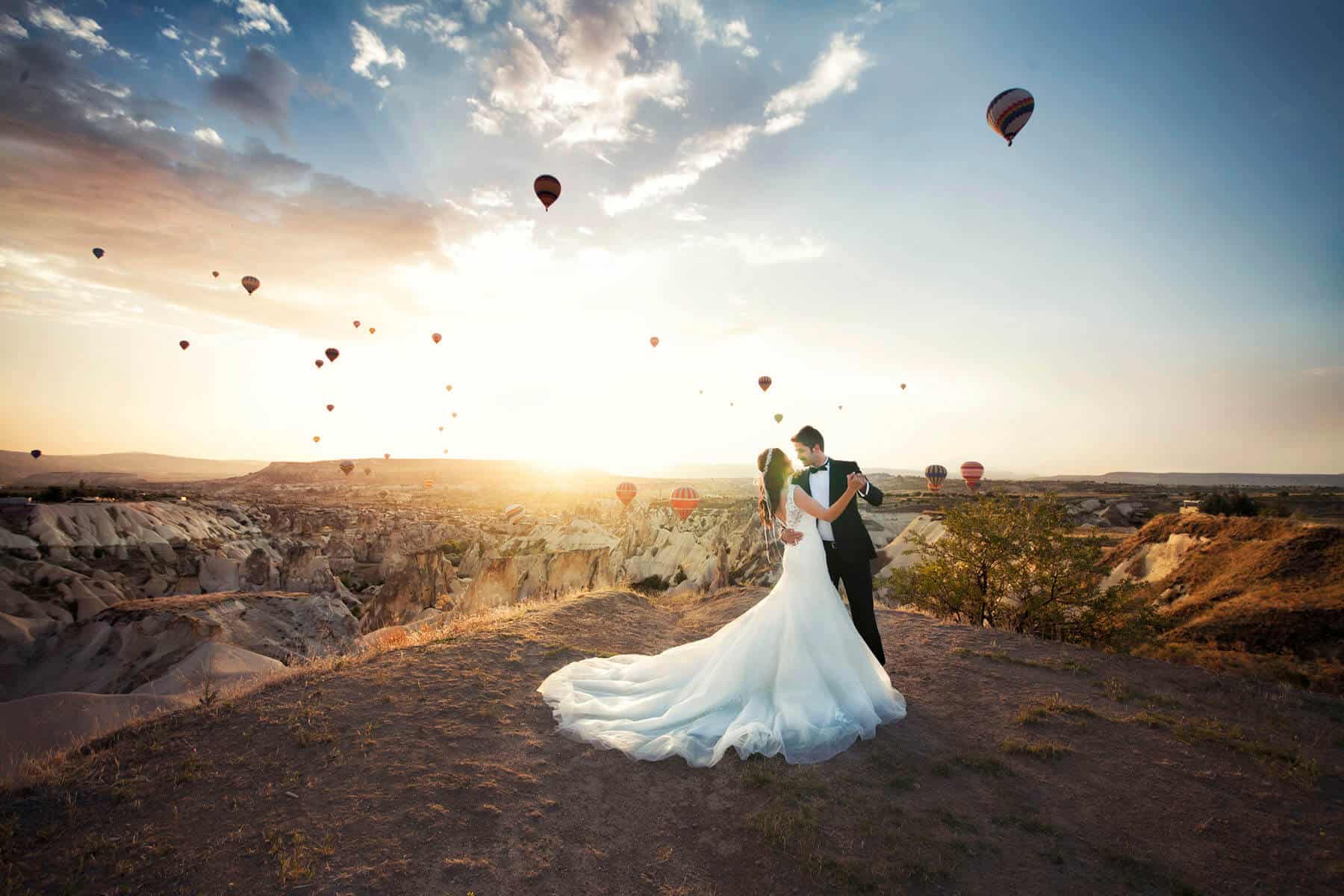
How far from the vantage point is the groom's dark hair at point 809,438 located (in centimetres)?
659

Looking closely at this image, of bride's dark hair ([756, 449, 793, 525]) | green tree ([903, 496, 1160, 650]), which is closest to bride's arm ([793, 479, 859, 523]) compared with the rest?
bride's dark hair ([756, 449, 793, 525])

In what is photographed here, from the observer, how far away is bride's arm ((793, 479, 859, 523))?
252 inches

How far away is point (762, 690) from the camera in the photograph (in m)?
6.19

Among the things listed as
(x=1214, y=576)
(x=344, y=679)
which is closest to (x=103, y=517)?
(x=344, y=679)

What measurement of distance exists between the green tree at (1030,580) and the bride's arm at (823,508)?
7.46 metres

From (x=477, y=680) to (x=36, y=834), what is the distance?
3797 mm

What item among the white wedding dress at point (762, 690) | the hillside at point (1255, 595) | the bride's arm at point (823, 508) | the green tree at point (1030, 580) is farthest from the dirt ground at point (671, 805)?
the hillside at point (1255, 595)

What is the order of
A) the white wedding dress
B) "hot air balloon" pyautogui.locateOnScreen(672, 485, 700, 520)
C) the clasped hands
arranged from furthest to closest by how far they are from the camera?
"hot air balloon" pyautogui.locateOnScreen(672, 485, 700, 520), the clasped hands, the white wedding dress

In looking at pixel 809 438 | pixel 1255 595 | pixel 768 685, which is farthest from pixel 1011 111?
pixel 768 685

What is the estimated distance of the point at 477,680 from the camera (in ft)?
23.5

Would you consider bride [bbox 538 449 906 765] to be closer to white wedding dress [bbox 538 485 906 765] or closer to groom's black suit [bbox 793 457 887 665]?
white wedding dress [bbox 538 485 906 765]

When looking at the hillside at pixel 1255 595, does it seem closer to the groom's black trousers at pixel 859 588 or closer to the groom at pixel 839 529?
the groom's black trousers at pixel 859 588

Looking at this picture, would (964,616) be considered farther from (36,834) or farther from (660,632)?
(36,834)

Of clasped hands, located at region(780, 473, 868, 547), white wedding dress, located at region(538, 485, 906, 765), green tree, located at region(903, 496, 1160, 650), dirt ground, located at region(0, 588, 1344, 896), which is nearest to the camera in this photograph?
dirt ground, located at region(0, 588, 1344, 896)
